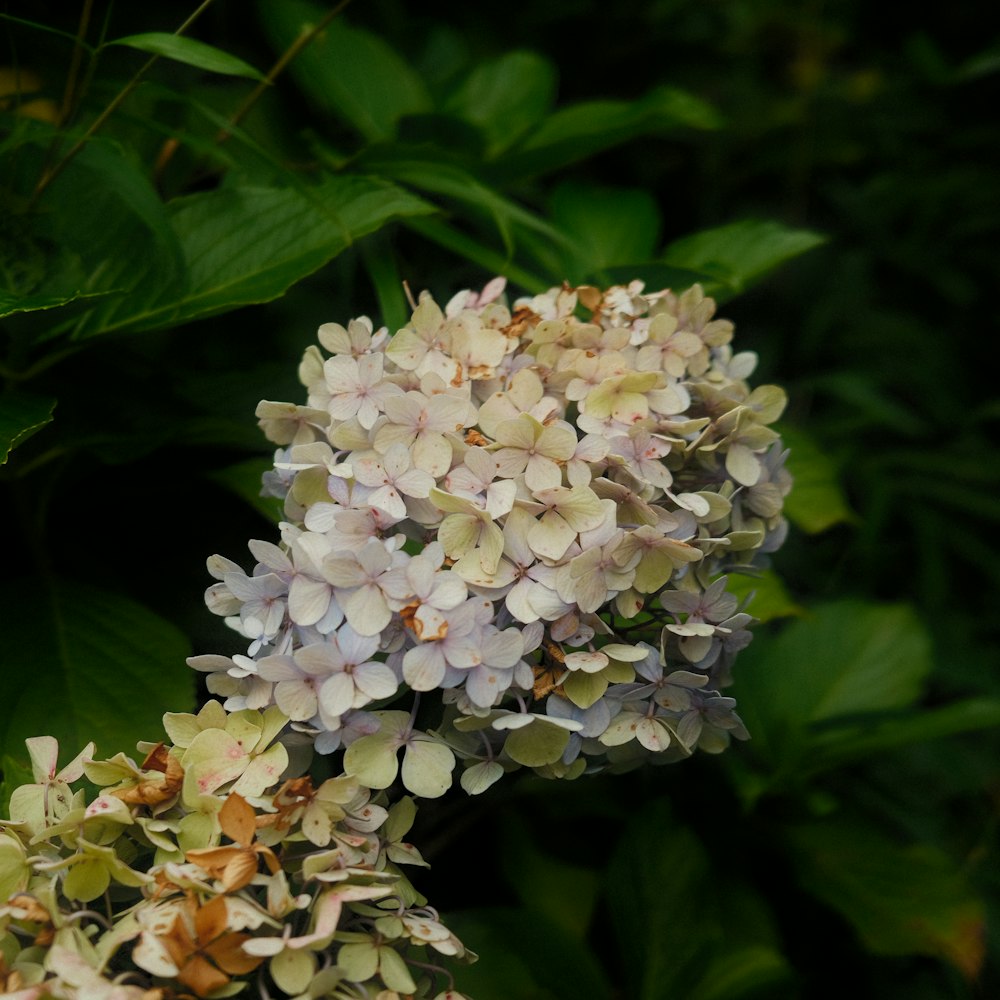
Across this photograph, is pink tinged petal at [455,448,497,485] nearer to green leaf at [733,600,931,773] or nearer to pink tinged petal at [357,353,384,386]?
pink tinged petal at [357,353,384,386]

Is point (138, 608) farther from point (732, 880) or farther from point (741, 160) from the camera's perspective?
point (741, 160)

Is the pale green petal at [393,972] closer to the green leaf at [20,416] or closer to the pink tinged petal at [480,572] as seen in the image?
the pink tinged petal at [480,572]

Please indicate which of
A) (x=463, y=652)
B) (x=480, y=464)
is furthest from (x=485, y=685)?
(x=480, y=464)

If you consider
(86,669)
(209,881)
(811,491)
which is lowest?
(811,491)

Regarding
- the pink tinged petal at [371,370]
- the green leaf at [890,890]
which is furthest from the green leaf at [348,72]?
the green leaf at [890,890]

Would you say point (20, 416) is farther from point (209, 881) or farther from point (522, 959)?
point (522, 959)

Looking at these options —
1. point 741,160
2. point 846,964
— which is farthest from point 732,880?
point 741,160

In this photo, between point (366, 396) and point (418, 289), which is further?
point (418, 289)
